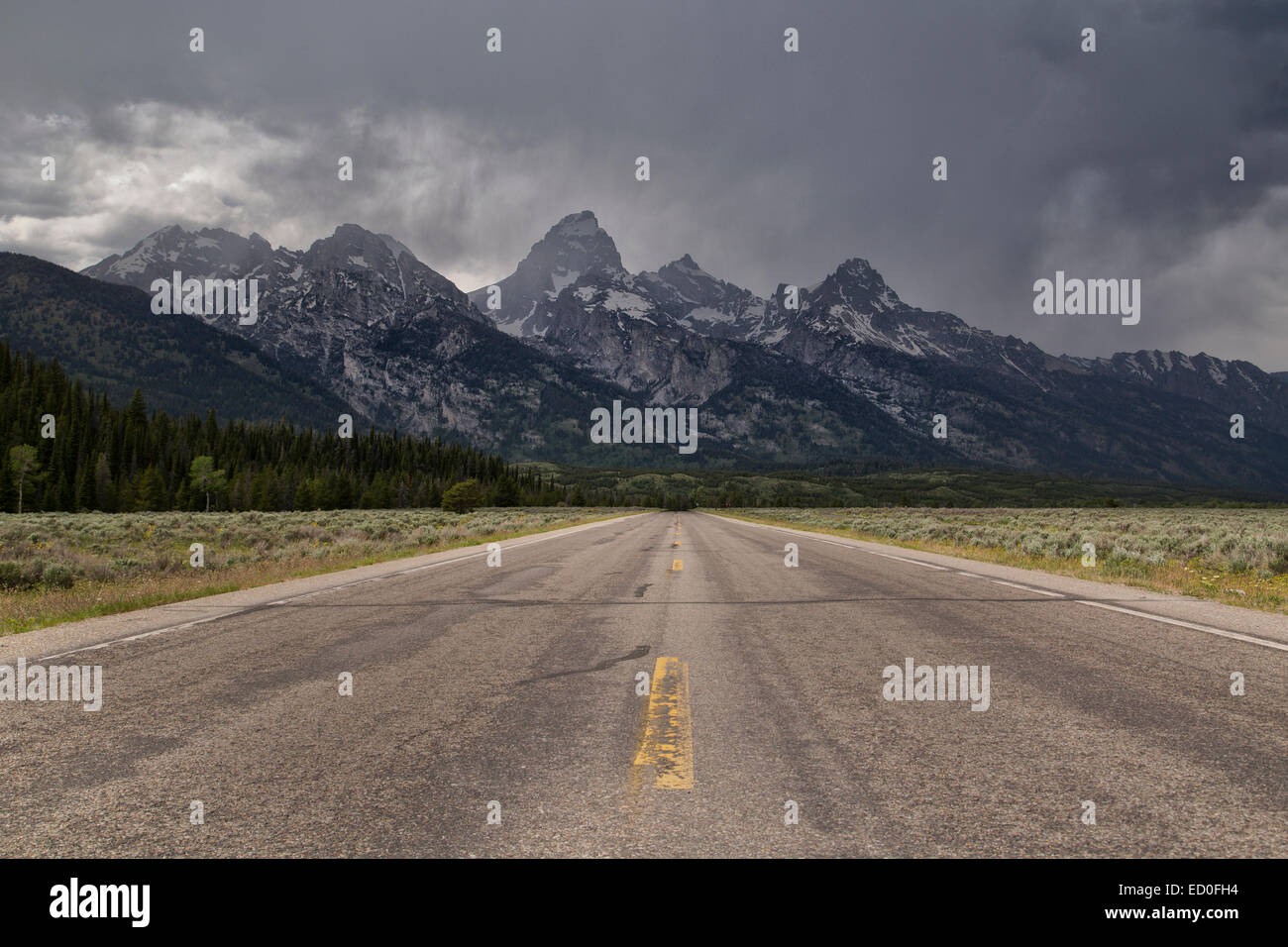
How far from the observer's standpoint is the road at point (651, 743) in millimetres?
3240

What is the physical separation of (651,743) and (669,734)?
222mm

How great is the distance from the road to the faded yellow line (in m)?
0.03

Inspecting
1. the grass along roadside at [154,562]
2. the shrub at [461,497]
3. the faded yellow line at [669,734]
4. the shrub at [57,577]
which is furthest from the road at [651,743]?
the shrub at [461,497]

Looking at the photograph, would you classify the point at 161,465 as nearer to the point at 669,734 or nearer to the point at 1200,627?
the point at 669,734

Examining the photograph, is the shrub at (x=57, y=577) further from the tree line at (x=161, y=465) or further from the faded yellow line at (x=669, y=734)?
the tree line at (x=161, y=465)

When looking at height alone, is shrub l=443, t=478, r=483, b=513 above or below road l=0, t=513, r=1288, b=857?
below

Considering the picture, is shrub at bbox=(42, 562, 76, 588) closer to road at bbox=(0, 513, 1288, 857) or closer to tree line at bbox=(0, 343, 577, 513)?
road at bbox=(0, 513, 1288, 857)

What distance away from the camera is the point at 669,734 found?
472cm

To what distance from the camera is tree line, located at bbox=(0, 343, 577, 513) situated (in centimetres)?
7831

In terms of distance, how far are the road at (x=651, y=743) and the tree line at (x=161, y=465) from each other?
89706mm

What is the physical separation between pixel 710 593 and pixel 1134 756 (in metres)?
8.62

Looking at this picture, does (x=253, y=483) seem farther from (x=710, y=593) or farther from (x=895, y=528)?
(x=710, y=593)

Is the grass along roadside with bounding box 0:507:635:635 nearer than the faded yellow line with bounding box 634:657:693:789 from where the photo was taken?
No

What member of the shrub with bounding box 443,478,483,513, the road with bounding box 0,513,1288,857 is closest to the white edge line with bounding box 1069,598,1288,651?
the road with bounding box 0,513,1288,857
